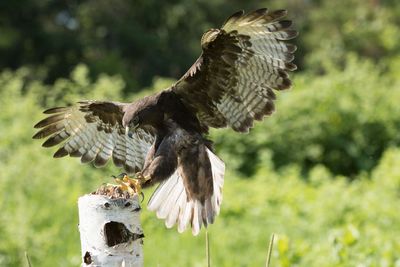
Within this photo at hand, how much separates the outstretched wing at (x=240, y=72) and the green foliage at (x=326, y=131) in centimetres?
708

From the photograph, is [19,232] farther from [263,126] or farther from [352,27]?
[352,27]

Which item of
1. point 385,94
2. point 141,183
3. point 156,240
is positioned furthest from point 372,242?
point 385,94

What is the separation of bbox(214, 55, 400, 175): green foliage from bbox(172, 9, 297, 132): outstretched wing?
7.08 metres

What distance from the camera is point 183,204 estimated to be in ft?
13.1

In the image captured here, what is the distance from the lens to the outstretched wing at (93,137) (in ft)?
14.7

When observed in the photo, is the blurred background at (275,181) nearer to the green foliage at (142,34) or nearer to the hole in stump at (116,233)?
the hole in stump at (116,233)

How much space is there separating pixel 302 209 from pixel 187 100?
4909mm

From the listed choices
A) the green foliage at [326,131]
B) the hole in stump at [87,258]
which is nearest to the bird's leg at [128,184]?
the hole in stump at [87,258]

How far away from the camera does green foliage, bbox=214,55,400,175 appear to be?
1178 cm

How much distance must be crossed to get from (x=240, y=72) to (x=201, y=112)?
0.93ft

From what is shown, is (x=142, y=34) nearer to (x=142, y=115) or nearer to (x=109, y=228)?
(x=142, y=115)

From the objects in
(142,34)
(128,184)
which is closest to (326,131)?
(128,184)

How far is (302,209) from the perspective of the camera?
351 inches

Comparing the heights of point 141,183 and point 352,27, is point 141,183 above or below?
above
